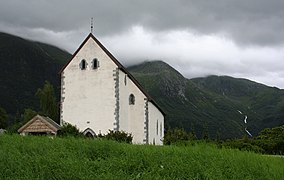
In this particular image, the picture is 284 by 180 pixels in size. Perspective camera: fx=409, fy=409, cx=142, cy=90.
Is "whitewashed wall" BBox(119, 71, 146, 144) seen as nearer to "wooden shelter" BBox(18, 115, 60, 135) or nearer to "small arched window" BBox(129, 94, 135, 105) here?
"small arched window" BBox(129, 94, 135, 105)

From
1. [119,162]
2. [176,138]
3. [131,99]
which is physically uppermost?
[131,99]

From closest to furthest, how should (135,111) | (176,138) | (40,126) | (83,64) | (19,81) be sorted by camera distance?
(176,138) → (40,126) → (83,64) → (135,111) → (19,81)

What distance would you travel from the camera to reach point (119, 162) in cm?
1009

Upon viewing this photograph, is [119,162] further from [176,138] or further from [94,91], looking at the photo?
[94,91]

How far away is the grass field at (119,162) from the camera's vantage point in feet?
30.1

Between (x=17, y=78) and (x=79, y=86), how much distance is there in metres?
148

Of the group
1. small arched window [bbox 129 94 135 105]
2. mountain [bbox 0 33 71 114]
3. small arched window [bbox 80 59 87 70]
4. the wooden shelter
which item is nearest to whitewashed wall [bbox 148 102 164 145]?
small arched window [bbox 129 94 135 105]

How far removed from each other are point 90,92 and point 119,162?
2636 centimetres

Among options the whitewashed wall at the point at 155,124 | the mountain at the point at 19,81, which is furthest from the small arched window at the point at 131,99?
the mountain at the point at 19,81

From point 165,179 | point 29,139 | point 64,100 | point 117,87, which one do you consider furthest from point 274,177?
point 64,100

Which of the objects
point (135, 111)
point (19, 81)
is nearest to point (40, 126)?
point (135, 111)

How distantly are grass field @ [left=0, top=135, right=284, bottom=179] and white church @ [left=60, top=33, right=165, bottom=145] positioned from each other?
22.7 metres

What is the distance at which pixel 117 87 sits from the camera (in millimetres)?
35469

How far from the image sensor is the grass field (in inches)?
361
